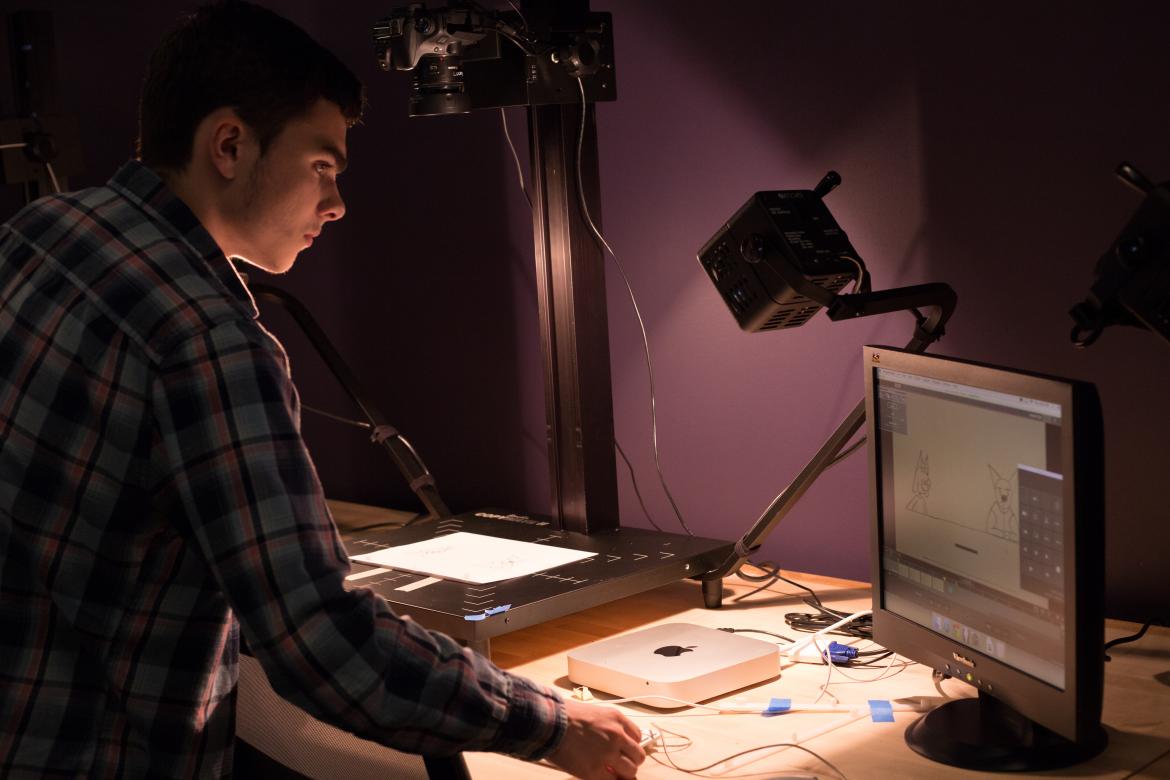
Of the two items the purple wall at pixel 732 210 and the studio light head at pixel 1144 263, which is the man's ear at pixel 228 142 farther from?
the purple wall at pixel 732 210

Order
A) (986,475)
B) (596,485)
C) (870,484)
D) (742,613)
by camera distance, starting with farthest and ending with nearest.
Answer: (596,485)
(742,613)
(870,484)
(986,475)

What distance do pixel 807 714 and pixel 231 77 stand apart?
0.99m

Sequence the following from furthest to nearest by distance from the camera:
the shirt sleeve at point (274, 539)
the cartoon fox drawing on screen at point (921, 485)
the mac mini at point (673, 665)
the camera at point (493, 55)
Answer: the camera at point (493, 55) < the mac mini at point (673, 665) < the cartoon fox drawing on screen at point (921, 485) < the shirt sleeve at point (274, 539)

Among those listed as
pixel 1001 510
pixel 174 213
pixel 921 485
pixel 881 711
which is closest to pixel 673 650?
pixel 881 711

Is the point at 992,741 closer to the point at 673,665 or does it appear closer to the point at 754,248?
the point at 673,665

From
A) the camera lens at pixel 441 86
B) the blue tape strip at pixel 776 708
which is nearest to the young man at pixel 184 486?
the blue tape strip at pixel 776 708

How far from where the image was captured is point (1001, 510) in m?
1.36

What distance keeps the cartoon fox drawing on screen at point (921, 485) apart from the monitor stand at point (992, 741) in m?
0.22

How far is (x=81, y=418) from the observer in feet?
3.48

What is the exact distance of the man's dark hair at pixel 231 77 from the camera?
1162 millimetres

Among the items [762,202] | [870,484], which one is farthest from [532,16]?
[870,484]

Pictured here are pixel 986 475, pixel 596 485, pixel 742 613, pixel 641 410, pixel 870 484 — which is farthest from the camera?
pixel 641 410

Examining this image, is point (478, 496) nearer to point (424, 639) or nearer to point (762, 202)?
point (762, 202)

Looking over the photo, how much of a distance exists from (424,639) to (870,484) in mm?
700
